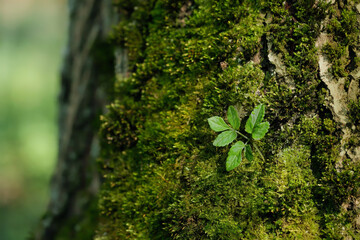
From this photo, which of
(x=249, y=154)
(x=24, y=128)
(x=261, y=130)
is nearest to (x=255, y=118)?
(x=261, y=130)

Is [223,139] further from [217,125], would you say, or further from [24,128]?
[24,128]

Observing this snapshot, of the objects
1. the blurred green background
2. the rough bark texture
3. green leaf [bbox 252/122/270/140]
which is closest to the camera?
green leaf [bbox 252/122/270/140]

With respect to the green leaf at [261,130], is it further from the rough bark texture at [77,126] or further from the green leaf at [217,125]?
the rough bark texture at [77,126]

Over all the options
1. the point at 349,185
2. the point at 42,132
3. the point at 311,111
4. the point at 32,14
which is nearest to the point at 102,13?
the point at 311,111

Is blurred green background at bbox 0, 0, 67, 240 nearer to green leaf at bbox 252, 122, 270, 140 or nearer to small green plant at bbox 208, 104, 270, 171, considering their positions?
small green plant at bbox 208, 104, 270, 171

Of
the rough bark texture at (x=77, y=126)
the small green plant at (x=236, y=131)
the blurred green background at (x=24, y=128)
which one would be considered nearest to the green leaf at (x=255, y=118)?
the small green plant at (x=236, y=131)

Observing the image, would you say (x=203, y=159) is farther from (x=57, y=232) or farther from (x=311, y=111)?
(x=57, y=232)

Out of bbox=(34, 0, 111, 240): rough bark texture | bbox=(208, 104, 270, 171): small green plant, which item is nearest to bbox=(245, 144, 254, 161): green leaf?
bbox=(208, 104, 270, 171): small green plant
